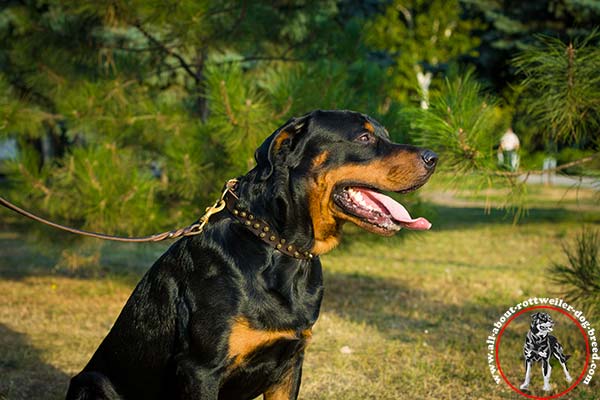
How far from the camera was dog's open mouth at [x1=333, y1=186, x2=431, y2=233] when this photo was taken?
3.14 m

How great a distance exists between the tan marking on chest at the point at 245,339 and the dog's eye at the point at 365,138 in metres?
0.95

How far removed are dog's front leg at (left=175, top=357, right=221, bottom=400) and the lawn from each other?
1559 mm

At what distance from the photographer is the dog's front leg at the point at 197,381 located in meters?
2.85

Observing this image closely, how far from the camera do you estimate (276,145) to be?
10.3 feet

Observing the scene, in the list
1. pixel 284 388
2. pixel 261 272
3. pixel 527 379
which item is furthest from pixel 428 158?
pixel 527 379

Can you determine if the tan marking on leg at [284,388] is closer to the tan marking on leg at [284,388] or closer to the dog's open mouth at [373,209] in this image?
the tan marking on leg at [284,388]

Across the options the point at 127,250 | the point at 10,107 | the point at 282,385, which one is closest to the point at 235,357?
the point at 282,385

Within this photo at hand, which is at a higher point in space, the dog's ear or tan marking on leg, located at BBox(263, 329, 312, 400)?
the dog's ear

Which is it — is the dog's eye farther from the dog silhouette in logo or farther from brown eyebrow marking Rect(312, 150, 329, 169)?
the dog silhouette in logo

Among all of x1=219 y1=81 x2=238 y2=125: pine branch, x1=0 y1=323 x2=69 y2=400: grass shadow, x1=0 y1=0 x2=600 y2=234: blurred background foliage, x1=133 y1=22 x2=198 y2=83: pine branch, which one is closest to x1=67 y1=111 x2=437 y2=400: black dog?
x1=0 y1=323 x2=69 y2=400: grass shadow

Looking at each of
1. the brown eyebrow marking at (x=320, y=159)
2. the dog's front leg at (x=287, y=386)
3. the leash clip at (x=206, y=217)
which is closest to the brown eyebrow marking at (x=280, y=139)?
the brown eyebrow marking at (x=320, y=159)

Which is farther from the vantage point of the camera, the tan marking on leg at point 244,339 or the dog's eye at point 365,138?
the dog's eye at point 365,138

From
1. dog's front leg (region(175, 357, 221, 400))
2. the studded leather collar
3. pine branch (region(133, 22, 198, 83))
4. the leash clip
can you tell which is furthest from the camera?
pine branch (region(133, 22, 198, 83))

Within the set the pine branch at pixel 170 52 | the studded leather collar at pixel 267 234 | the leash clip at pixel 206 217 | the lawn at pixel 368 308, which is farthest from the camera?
the pine branch at pixel 170 52
